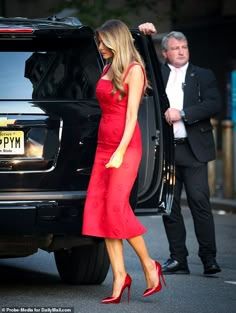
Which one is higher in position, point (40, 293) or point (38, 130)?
point (38, 130)

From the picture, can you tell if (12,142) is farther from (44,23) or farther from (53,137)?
(44,23)

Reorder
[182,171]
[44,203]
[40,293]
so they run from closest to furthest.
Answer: [44,203], [40,293], [182,171]

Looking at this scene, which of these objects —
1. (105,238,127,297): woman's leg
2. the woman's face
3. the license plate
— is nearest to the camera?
the license plate

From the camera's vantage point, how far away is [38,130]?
731 centimetres

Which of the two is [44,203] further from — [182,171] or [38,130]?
[182,171]

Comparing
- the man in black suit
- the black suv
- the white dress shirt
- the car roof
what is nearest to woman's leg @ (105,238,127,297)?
the black suv

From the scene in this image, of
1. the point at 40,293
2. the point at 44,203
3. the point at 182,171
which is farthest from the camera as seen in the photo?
the point at 182,171

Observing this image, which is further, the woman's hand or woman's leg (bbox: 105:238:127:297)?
woman's leg (bbox: 105:238:127:297)

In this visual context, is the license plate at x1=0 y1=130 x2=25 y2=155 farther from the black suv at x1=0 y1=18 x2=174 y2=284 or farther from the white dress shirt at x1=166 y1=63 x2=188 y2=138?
the white dress shirt at x1=166 y1=63 x2=188 y2=138

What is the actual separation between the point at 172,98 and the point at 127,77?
177 cm

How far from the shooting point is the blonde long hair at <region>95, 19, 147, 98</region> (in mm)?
7359

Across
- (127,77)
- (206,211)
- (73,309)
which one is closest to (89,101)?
(127,77)

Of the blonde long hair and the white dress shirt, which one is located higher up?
the blonde long hair

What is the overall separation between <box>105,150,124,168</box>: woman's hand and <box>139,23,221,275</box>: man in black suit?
68.4 inches
